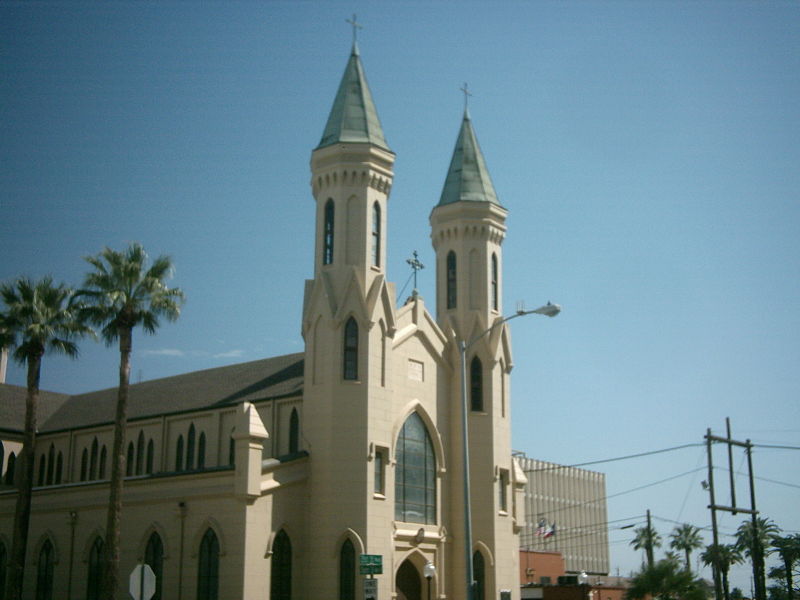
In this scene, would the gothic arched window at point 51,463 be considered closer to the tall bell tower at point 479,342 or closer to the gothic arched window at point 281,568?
the gothic arched window at point 281,568

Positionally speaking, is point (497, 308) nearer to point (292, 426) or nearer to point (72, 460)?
point (292, 426)

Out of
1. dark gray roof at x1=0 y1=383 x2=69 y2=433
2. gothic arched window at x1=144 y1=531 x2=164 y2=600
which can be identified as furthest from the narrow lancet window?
dark gray roof at x1=0 y1=383 x2=69 y2=433

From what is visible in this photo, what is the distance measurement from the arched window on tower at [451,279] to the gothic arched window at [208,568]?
16493mm

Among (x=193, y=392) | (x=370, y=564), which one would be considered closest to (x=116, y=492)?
(x=370, y=564)

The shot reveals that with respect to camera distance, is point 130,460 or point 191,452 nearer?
point 191,452

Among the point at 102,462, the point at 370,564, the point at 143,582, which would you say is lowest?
the point at 143,582

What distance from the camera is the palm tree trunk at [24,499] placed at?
38.3 metres

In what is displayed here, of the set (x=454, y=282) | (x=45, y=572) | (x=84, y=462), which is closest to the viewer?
(x=45, y=572)

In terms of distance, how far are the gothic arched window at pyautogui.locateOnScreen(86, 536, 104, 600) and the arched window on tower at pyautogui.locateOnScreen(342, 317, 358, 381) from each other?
44.8 ft

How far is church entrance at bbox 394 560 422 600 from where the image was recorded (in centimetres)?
4139

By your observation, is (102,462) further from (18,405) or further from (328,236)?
(328,236)

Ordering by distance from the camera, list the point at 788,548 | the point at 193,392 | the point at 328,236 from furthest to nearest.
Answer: the point at 788,548
the point at 193,392
the point at 328,236

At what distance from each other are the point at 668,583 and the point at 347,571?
1670 cm

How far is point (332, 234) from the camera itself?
1615 inches
